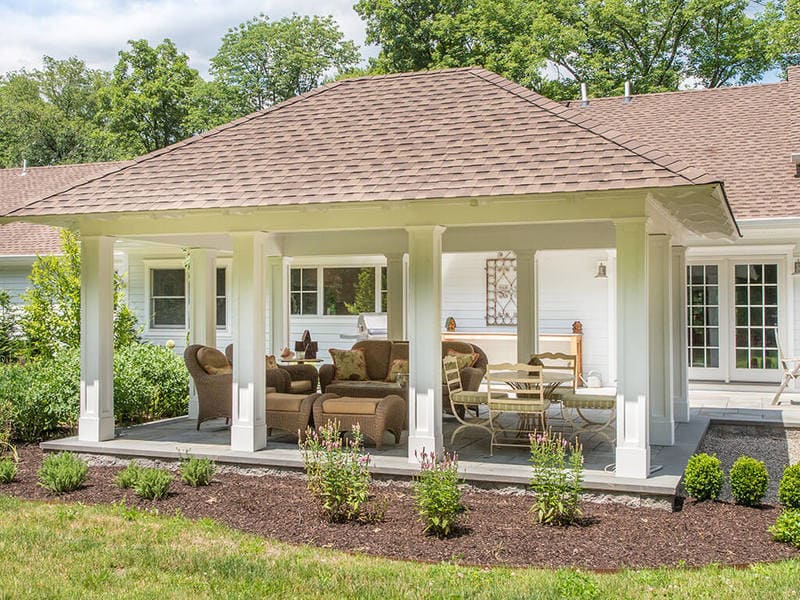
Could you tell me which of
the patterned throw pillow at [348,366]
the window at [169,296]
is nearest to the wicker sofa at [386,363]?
the patterned throw pillow at [348,366]

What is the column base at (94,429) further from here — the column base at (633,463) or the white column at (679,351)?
the white column at (679,351)

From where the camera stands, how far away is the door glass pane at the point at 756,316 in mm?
14547

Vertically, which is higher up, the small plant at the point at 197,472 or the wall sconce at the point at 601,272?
the wall sconce at the point at 601,272

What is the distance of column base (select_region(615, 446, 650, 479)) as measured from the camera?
7105 millimetres

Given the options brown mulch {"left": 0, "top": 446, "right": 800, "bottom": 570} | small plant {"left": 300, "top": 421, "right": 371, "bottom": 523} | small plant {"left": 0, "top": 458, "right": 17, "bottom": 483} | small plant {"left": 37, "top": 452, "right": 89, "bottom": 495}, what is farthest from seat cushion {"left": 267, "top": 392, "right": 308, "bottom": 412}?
small plant {"left": 0, "top": 458, "right": 17, "bottom": 483}

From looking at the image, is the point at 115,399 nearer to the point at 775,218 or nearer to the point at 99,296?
the point at 99,296

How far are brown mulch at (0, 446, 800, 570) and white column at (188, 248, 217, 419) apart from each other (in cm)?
402

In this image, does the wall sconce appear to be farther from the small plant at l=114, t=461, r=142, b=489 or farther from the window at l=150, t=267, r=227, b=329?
the small plant at l=114, t=461, r=142, b=489

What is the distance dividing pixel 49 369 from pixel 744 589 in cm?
895

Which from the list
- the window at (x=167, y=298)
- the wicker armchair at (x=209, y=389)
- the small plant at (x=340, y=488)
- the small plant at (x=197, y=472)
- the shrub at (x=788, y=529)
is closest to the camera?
the shrub at (x=788, y=529)

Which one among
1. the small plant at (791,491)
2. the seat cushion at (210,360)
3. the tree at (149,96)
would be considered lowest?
the small plant at (791,491)

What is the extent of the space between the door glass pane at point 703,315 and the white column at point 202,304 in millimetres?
8680

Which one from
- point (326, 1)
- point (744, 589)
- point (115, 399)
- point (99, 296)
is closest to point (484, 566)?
point (744, 589)

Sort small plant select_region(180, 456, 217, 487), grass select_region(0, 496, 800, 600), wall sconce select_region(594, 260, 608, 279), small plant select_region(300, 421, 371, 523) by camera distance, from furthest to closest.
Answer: wall sconce select_region(594, 260, 608, 279)
small plant select_region(180, 456, 217, 487)
small plant select_region(300, 421, 371, 523)
grass select_region(0, 496, 800, 600)
